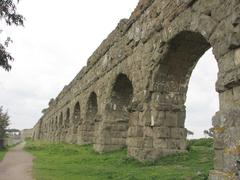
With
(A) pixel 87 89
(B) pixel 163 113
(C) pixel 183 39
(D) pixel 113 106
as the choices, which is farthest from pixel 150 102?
(A) pixel 87 89

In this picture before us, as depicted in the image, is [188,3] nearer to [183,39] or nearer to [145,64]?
[183,39]

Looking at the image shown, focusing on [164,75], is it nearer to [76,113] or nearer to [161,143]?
[161,143]

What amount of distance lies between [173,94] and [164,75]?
618mm

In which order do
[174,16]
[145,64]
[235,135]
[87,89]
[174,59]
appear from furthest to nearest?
[87,89] < [145,64] < [174,59] < [174,16] < [235,135]

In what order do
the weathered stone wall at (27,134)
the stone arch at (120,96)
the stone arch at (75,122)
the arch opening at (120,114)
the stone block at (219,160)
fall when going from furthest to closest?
the weathered stone wall at (27,134) → the stone arch at (75,122) → the arch opening at (120,114) → the stone arch at (120,96) → the stone block at (219,160)

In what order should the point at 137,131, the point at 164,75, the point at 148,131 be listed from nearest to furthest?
1. the point at 164,75
2. the point at 148,131
3. the point at 137,131

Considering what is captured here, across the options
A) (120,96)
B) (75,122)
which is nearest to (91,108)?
(75,122)

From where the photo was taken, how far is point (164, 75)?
31.8 feet

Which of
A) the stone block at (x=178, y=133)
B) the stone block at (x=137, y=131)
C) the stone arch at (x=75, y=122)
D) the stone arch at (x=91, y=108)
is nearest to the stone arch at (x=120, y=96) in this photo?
the stone block at (x=137, y=131)

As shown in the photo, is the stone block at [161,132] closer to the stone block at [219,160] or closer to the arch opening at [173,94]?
the arch opening at [173,94]

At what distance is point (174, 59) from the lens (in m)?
9.37

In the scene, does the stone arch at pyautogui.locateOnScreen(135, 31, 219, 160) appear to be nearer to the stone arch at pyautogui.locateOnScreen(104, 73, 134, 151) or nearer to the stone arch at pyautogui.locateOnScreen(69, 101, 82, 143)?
the stone arch at pyautogui.locateOnScreen(104, 73, 134, 151)

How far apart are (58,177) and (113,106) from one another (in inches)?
230

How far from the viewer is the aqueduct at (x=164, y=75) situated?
231 inches
